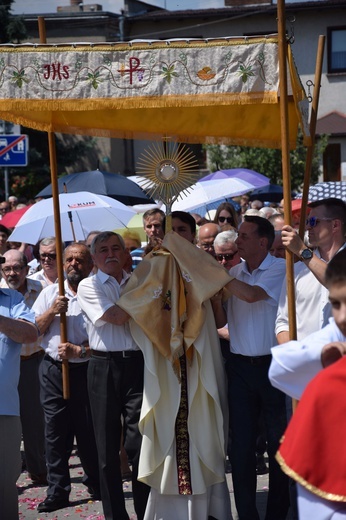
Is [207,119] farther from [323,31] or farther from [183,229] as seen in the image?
[323,31]

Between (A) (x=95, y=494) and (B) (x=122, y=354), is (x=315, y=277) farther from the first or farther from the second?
(A) (x=95, y=494)

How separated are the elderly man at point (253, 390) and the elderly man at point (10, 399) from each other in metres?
1.41

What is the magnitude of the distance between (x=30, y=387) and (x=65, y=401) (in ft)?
2.86

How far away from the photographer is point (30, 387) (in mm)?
8289

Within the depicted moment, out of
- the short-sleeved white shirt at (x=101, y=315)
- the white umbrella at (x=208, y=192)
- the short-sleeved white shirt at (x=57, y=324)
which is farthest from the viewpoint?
the white umbrella at (x=208, y=192)

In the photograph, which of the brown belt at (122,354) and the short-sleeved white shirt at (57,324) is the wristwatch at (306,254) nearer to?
the brown belt at (122,354)

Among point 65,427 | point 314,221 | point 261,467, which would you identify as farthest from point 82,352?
point 314,221

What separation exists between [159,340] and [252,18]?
96.2 feet

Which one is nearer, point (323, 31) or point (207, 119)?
point (207, 119)

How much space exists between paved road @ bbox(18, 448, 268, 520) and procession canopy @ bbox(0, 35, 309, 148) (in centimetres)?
295

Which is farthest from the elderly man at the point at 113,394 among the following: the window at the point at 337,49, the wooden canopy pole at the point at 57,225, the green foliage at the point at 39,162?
the window at the point at 337,49

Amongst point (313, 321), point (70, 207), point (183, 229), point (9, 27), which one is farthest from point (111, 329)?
point (9, 27)

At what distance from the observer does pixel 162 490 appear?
6.02 m

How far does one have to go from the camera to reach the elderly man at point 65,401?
7301 mm
